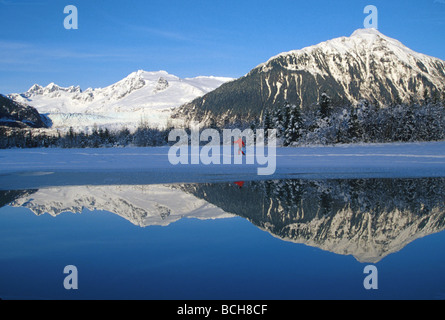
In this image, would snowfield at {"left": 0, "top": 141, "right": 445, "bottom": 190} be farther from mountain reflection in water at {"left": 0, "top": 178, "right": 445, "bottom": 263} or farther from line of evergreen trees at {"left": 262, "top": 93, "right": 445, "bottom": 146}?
line of evergreen trees at {"left": 262, "top": 93, "right": 445, "bottom": 146}

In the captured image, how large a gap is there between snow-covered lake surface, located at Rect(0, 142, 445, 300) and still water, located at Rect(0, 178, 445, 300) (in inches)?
1.1

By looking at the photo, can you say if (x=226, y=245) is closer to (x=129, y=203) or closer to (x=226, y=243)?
(x=226, y=243)

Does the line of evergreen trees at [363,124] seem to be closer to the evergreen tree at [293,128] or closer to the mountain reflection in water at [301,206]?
the evergreen tree at [293,128]

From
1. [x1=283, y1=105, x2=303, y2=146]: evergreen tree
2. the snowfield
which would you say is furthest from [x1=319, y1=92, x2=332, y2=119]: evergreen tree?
the snowfield

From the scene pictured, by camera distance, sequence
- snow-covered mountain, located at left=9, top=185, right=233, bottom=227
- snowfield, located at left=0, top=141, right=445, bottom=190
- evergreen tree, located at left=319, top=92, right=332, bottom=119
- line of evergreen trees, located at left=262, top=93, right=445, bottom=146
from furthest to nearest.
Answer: evergreen tree, located at left=319, top=92, right=332, bottom=119 < line of evergreen trees, located at left=262, top=93, right=445, bottom=146 < snowfield, located at left=0, top=141, right=445, bottom=190 < snow-covered mountain, located at left=9, top=185, right=233, bottom=227

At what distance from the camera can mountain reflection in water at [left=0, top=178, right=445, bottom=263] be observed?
7.76m

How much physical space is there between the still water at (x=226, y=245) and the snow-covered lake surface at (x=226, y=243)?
0.03 metres

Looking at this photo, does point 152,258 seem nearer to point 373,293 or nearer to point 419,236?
point 373,293

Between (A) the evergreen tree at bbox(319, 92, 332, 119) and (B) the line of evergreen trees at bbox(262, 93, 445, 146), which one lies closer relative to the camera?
(B) the line of evergreen trees at bbox(262, 93, 445, 146)

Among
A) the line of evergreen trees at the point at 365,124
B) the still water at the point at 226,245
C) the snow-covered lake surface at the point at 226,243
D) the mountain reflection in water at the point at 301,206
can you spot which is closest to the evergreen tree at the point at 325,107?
the line of evergreen trees at the point at 365,124

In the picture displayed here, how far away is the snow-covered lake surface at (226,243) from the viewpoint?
534cm

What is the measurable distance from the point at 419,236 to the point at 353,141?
190 ft


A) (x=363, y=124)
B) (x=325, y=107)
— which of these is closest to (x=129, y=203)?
(x=363, y=124)
